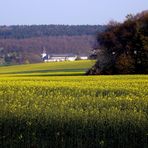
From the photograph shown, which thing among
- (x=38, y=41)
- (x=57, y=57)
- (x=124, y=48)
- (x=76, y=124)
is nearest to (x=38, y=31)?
(x=38, y=41)

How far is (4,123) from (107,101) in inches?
158

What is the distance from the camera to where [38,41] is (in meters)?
168

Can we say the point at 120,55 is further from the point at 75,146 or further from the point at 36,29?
the point at 36,29

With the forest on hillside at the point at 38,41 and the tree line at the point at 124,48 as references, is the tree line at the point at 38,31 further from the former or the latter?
the tree line at the point at 124,48

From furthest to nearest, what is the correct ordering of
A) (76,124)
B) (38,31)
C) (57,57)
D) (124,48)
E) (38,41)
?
(38,31)
(38,41)
(57,57)
(124,48)
(76,124)

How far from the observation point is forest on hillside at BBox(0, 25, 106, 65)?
14788 cm

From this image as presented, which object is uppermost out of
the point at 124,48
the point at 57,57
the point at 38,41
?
the point at 38,41

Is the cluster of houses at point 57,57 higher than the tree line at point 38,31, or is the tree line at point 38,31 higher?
the tree line at point 38,31

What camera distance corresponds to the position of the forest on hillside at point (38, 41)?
5822 inches

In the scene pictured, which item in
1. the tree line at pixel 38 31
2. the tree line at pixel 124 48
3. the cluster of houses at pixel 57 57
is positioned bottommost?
the cluster of houses at pixel 57 57

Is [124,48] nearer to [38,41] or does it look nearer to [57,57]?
[57,57]

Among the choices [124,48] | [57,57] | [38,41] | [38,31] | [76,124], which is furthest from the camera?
[38,31]

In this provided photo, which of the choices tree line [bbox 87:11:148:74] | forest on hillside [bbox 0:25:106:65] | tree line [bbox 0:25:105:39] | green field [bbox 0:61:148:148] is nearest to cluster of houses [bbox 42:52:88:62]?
forest on hillside [bbox 0:25:106:65]

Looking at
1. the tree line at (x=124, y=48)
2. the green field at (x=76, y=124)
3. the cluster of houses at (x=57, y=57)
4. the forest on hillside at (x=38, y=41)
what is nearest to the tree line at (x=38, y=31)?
the forest on hillside at (x=38, y=41)
